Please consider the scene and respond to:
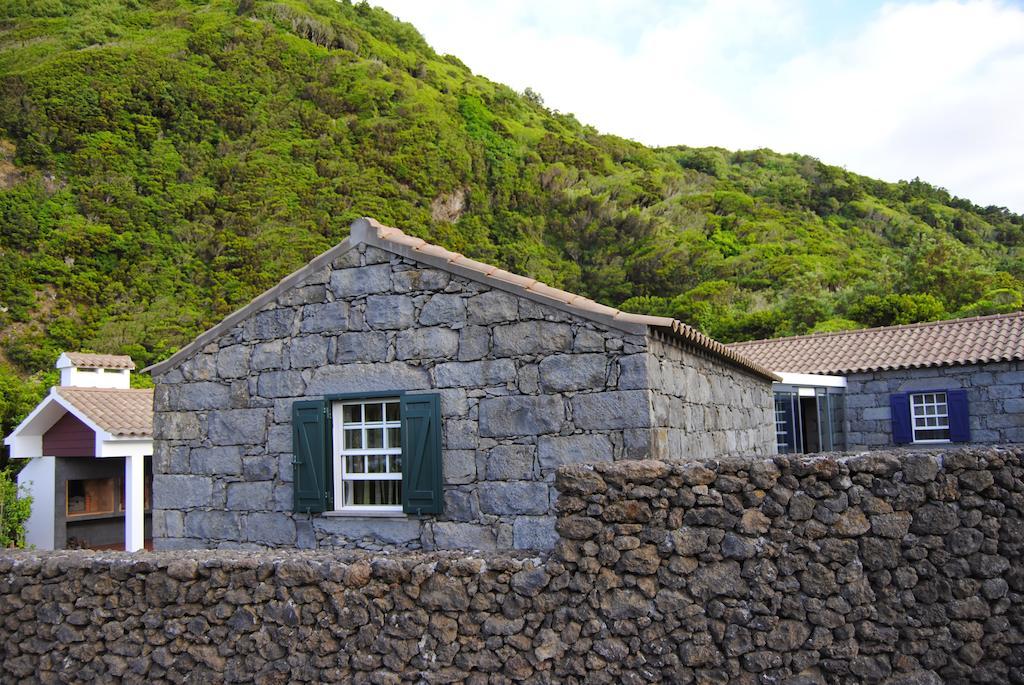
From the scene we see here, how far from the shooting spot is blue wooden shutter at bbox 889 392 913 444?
17.2m

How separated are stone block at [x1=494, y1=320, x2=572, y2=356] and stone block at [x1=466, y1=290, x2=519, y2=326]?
11 cm

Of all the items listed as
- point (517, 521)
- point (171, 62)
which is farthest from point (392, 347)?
point (171, 62)

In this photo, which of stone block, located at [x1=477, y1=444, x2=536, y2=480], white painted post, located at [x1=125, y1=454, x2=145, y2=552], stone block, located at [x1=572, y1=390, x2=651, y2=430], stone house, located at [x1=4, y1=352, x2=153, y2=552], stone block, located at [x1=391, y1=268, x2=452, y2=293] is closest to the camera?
stone block, located at [x1=572, y1=390, x2=651, y2=430]

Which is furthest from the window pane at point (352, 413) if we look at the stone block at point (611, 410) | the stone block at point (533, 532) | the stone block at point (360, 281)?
the stone block at point (611, 410)

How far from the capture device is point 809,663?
470cm

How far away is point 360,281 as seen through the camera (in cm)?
927

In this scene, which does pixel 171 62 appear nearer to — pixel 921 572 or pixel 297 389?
pixel 297 389

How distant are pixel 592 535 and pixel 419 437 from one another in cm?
393

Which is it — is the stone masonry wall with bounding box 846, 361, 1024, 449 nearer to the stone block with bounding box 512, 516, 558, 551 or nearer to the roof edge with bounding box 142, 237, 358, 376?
the stone block with bounding box 512, 516, 558, 551

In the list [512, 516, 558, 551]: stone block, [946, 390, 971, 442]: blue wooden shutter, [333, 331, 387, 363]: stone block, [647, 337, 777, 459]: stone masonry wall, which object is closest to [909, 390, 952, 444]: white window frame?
[946, 390, 971, 442]: blue wooden shutter

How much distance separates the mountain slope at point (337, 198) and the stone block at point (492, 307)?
75.4 feet

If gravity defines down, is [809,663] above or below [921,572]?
below

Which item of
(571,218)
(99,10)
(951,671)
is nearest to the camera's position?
(951,671)

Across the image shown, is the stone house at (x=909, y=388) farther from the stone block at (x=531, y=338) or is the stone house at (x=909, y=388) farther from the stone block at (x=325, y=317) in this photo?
the stone block at (x=325, y=317)
